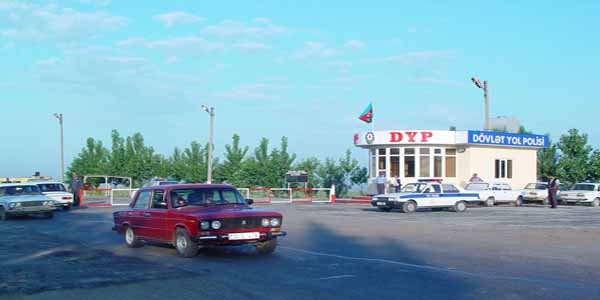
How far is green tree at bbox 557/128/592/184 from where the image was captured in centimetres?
4956

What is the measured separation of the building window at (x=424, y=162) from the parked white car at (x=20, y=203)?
23092 mm

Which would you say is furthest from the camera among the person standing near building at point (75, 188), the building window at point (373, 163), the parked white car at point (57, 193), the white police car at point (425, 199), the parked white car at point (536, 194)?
the building window at point (373, 163)

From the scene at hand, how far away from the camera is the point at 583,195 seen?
37719 mm

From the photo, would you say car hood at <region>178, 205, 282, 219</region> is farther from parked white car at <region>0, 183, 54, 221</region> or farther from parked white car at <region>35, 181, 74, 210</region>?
parked white car at <region>35, 181, 74, 210</region>

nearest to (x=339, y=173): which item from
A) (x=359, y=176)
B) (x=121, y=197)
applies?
(x=359, y=176)

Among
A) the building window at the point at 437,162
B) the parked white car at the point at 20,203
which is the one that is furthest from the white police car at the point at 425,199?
the parked white car at the point at 20,203

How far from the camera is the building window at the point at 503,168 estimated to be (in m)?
44.4

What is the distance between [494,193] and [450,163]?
277 inches

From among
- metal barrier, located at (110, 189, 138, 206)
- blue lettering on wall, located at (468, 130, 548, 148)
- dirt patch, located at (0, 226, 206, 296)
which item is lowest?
dirt patch, located at (0, 226, 206, 296)

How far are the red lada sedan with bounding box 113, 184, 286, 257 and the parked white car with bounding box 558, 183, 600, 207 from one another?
27868mm

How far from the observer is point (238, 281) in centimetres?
1081

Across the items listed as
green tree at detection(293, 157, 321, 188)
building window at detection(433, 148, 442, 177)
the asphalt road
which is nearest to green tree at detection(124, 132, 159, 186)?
green tree at detection(293, 157, 321, 188)

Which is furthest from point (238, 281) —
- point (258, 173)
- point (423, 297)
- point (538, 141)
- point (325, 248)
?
point (258, 173)

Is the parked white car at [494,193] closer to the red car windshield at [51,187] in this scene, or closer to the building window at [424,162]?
the building window at [424,162]
